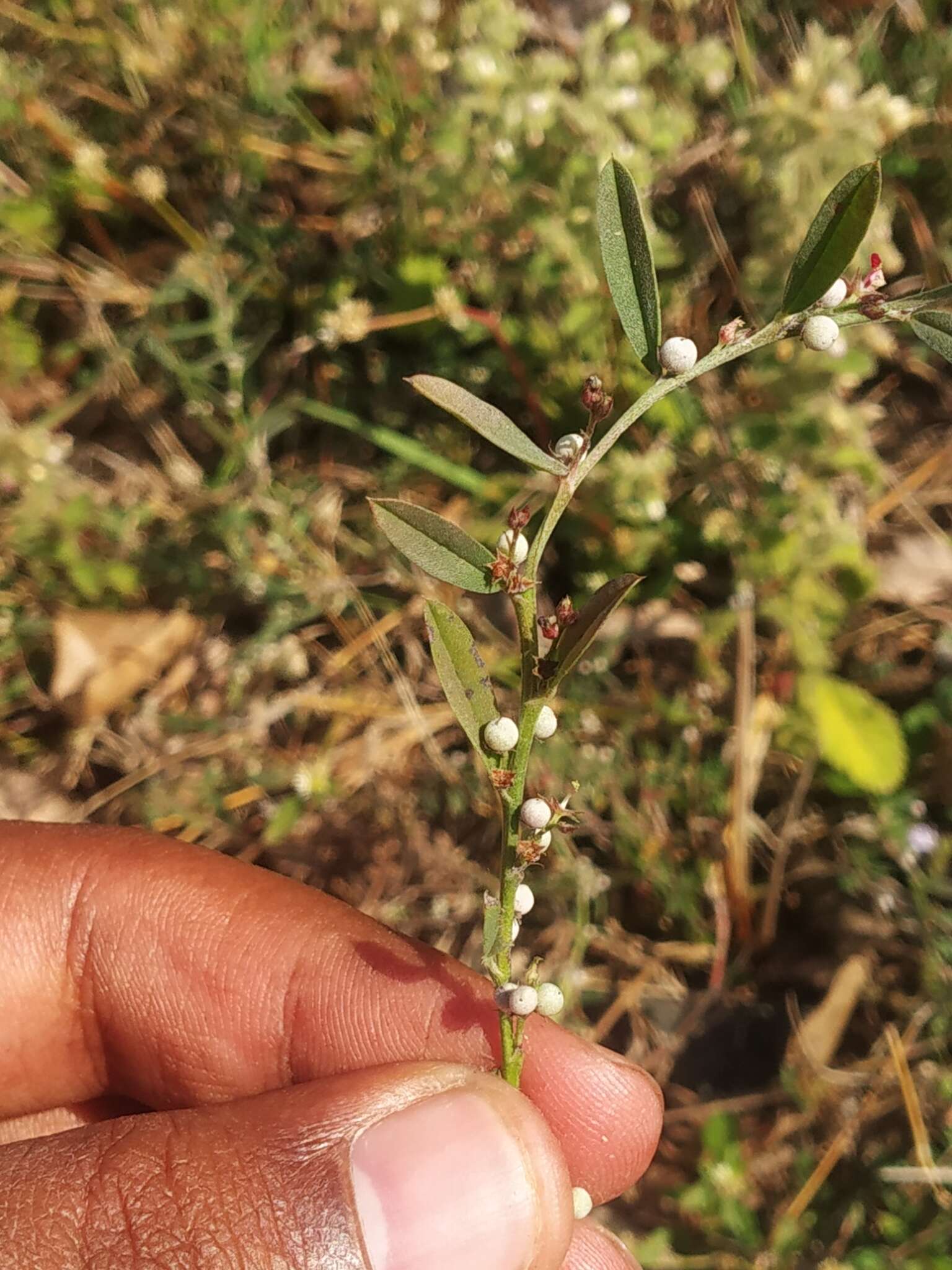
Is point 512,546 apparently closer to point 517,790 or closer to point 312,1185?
point 517,790

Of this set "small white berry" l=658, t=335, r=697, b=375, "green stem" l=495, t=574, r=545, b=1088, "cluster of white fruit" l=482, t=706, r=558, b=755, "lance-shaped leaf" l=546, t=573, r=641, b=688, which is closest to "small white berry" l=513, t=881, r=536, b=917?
"green stem" l=495, t=574, r=545, b=1088

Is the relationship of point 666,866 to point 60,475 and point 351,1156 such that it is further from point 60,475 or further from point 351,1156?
point 60,475

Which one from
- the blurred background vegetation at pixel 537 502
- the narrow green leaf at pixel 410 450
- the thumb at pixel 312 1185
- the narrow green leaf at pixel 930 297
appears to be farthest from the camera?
the narrow green leaf at pixel 410 450

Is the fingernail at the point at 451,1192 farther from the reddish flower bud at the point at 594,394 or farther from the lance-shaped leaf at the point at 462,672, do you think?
the reddish flower bud at the point at 594,394

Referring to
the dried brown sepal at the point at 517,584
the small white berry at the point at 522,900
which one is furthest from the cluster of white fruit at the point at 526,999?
the dried brown sepal at the point at 517,584

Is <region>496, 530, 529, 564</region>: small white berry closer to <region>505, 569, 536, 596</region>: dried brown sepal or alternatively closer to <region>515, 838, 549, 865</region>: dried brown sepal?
<region>505, 569, 536, 596</region>: dried brown sepal

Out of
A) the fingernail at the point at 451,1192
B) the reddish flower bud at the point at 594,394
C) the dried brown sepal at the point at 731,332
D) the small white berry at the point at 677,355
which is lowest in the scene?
the fingernail at the point at 451,1192

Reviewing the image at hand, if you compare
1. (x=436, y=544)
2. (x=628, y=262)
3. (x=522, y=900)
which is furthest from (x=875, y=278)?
(x=522, y=900)
